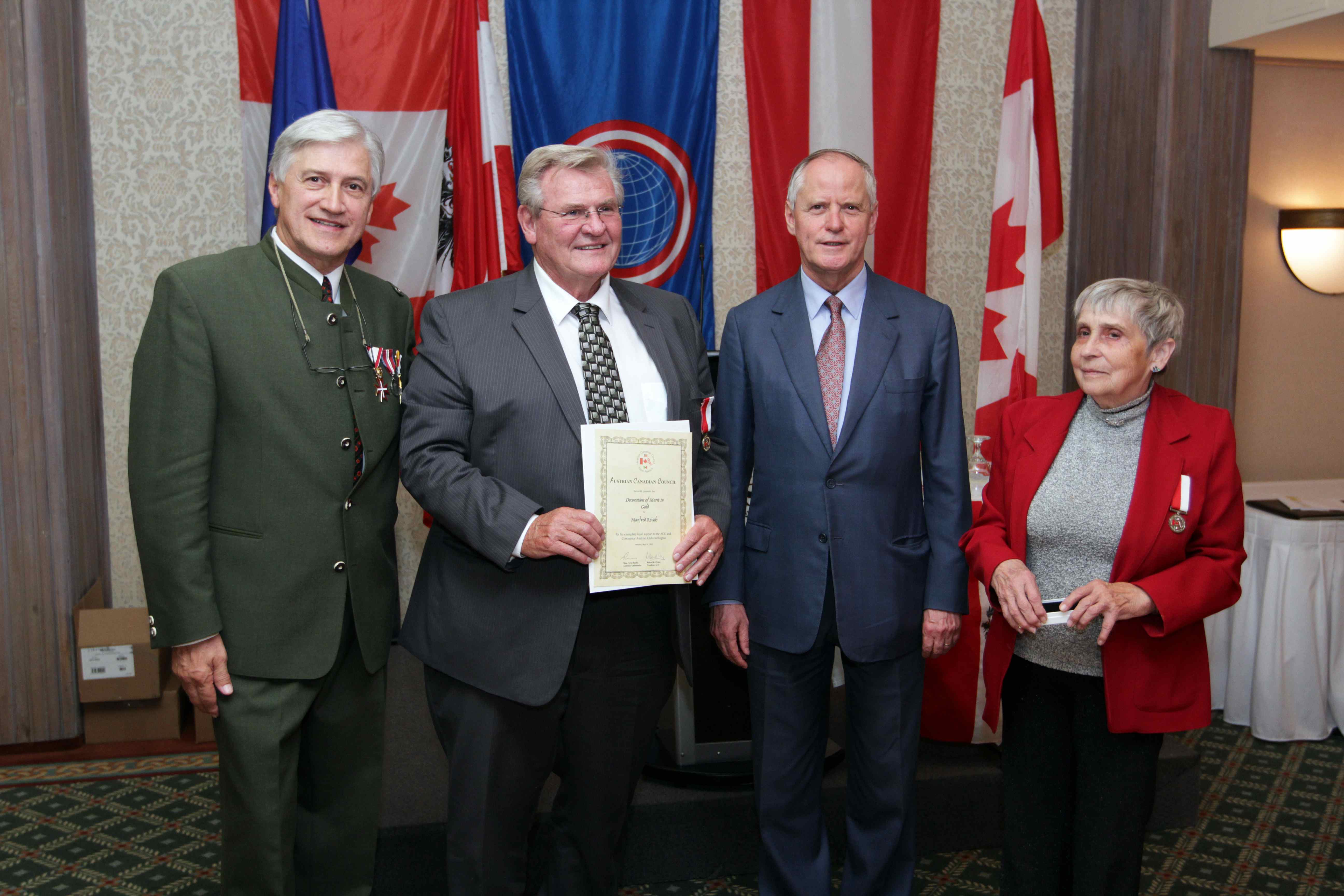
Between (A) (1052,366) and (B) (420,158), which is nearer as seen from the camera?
(B) (420,158)

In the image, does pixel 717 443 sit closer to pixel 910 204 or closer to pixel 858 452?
pixel 858 452

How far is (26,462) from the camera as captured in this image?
3229 millimetres

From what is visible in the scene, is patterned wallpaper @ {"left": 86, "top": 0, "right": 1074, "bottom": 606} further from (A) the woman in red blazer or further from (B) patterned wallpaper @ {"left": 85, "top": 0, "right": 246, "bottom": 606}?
(A) the woman in red blazer

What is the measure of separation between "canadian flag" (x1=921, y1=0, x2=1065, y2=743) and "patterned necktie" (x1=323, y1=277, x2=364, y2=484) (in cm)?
254

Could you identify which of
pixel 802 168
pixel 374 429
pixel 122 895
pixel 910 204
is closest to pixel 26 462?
pixel 122 895

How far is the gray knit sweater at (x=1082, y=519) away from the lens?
72.5 inches

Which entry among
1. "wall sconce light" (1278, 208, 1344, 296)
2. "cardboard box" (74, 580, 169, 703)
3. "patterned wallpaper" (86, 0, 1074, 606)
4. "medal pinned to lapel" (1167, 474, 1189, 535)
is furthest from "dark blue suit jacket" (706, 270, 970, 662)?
"wall sconce light" (1278, 208, 1344, 296)

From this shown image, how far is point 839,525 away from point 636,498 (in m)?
0.47

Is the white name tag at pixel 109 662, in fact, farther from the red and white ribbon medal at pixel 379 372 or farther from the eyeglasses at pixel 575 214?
the eyeglasses at pixel 575 214

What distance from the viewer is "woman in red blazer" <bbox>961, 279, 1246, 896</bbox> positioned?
1.80 metres

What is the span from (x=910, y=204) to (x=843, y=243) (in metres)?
2.16

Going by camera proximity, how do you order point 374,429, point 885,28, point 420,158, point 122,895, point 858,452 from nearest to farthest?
point 374,429 < point 858,452 < point 122,895 < point 420,158 < point 885,28

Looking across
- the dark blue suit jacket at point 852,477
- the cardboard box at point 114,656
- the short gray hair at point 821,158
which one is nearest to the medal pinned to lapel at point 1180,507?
the dark blue suit jacket at point 852,477

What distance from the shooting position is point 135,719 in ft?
11.1
